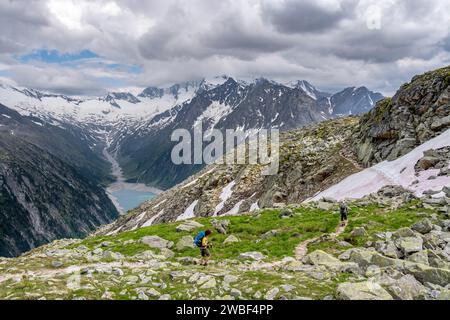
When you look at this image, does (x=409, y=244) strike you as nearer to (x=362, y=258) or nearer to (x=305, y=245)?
(x=362, y=258)

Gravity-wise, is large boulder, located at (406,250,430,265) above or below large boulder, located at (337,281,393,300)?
above

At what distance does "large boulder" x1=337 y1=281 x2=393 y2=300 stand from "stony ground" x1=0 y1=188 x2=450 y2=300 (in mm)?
44

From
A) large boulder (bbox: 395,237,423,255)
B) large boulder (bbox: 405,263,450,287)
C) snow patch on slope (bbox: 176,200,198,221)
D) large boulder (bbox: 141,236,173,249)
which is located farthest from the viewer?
snow patch on slope (bbox: 176,200,198,221)

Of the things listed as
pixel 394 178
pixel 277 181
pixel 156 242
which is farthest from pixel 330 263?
pixel 277 181

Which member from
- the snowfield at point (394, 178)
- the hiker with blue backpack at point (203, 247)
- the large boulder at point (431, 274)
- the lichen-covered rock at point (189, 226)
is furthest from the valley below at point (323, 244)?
the hiker with blue backpack at point (203, 247)

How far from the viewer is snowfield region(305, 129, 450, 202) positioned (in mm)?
44781

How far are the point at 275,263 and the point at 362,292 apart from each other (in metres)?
9.64

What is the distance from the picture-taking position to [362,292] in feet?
50.6

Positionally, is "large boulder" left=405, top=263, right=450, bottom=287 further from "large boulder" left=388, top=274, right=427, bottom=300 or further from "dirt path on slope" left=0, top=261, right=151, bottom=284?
"dirt path on slope" left=0, top=261, right=151, bottom=284

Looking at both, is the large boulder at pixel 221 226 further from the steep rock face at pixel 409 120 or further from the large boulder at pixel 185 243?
the steep rock face at pixel 409 120

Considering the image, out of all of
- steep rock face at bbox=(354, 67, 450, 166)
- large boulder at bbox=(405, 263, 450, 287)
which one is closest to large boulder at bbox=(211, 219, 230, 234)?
large boulder at bbox=(405, 263, 450, 287)
